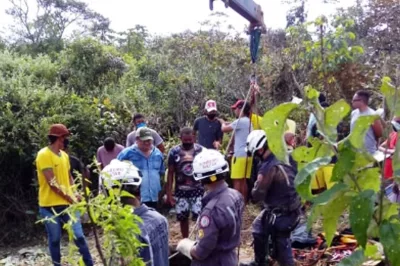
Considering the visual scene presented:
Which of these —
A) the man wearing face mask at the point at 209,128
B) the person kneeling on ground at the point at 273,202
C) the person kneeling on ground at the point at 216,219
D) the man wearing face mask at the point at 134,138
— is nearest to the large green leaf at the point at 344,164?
the person kneeling on ground at the point at 216,219

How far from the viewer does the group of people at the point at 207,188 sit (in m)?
3.36

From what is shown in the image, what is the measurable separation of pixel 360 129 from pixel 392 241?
0.25 m

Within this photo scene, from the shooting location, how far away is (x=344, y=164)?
1318 millimetres

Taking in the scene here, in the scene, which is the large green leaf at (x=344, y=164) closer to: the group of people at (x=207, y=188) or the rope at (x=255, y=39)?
the group of people at (x=207, y=188)

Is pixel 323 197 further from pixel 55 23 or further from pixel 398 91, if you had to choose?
pixel 55 23

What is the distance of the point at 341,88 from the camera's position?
10.3 meters

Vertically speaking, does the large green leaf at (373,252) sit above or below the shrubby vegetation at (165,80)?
below

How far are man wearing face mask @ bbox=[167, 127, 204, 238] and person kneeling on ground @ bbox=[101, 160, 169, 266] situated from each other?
3152 mm

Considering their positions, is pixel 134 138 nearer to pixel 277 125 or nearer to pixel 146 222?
pixel 146 222

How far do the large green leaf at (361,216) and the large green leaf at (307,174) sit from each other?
12cm

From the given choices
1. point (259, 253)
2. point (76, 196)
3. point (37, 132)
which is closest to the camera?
point (76, 196)

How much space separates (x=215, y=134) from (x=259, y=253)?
3369mm

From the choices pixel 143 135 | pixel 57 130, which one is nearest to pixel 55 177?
pixel 57 130

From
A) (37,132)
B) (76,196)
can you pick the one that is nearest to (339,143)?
(76,196)
